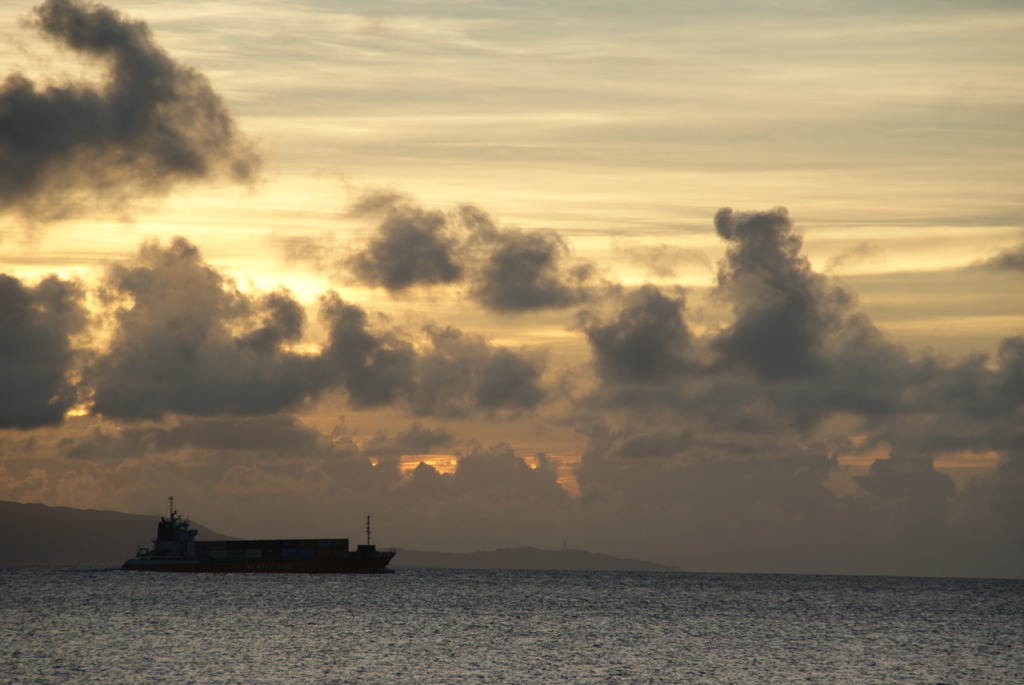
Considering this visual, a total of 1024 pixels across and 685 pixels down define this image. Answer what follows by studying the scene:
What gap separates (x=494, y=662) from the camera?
10256cm

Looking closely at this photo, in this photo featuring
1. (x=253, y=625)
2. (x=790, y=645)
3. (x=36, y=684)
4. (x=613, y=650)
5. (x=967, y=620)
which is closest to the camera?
(x=36, y=684)

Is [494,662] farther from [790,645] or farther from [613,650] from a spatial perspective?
[790,645]

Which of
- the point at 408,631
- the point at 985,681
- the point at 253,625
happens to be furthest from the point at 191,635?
the point at 985,681

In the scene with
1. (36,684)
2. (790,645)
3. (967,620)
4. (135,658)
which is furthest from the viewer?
(967,620)

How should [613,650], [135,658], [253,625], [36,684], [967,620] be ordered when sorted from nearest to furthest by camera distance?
1. [36,684]
2. [135,658]
3. [613,650]
4. [253,625]
5. [967,620]

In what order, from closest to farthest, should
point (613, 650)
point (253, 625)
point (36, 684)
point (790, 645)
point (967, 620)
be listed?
point (36, 684), point (613, 650), point (790, 645), point (253, 625), point (967, 620)

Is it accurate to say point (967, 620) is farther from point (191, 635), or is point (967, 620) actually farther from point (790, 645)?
point (191, 635)

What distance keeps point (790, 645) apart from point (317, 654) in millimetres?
56027

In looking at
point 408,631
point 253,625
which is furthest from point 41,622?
point 408,631

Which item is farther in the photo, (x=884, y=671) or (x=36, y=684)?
(x=884, y=671)

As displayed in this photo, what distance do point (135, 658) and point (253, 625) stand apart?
3939 centimetres

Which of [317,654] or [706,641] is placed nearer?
[317,654]

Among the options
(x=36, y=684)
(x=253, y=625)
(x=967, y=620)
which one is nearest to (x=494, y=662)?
(x=36, y=684)

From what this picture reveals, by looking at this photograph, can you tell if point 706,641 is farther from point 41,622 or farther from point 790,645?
point 41,622
